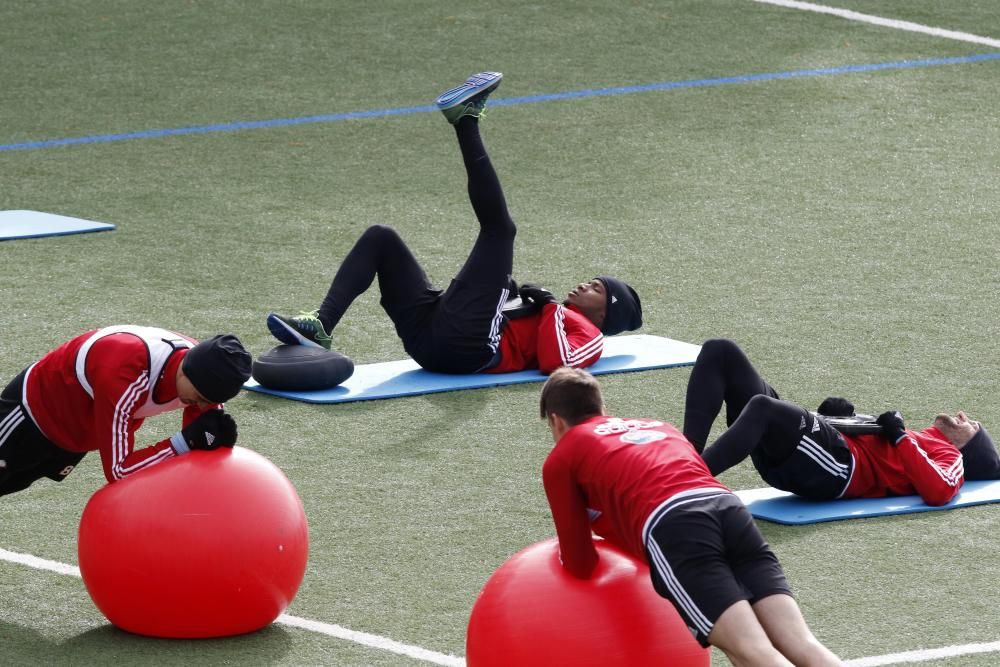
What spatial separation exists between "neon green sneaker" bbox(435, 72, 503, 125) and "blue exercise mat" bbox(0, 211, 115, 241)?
3.77 metres

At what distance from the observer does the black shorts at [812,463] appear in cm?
709

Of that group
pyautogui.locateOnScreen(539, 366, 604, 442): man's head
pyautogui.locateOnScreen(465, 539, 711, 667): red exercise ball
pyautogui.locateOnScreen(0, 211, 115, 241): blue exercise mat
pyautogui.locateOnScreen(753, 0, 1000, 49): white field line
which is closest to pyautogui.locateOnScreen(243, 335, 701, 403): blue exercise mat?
pyautogui.locateOnScreen(539, 366, 604, 442): man's head

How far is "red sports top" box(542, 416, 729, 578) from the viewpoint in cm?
537

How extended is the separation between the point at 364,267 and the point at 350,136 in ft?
17.7

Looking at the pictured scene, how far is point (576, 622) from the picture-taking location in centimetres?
525

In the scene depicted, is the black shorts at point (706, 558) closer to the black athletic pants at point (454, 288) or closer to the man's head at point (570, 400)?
the man's head at point (570, 400)

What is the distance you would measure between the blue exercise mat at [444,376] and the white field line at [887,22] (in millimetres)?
8668

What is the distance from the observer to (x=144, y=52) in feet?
→ 54.4

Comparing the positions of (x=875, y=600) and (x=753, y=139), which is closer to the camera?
(x=875, y=600)

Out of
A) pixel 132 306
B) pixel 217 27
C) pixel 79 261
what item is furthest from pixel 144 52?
pixel 132 306

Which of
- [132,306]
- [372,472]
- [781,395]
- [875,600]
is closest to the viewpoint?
[875,600]

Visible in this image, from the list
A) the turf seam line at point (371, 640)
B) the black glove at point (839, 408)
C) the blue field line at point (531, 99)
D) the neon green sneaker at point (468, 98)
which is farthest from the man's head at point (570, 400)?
the blue field line at point (531, 99)

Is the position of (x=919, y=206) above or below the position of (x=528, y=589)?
below

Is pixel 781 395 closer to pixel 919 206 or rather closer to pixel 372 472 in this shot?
pixel 372 472
